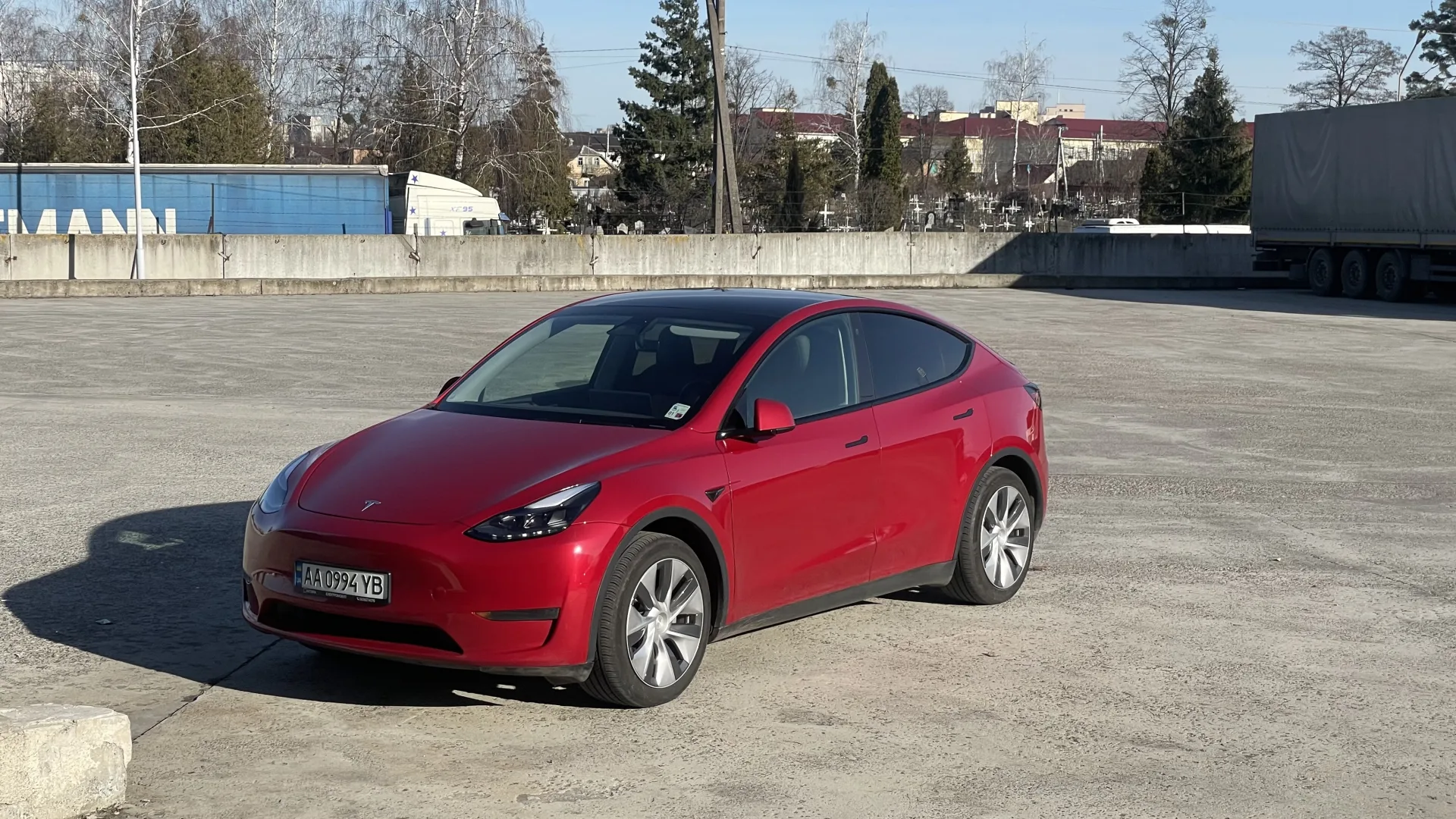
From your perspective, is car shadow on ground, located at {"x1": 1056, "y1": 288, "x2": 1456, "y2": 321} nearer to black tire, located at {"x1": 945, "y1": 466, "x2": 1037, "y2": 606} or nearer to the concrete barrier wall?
the concrete barrier wall

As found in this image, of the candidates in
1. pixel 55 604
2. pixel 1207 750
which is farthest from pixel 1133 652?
pixel 55 604

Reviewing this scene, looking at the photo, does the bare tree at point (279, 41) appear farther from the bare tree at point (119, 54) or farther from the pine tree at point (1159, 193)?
the pine tree at point (1159, 193)

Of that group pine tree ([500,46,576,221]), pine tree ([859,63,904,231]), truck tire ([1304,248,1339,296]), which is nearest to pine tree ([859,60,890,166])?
pine tree ([859,63,904,231])

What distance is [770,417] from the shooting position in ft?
19.5

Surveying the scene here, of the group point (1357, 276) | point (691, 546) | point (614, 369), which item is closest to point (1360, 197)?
point (1357, 276)

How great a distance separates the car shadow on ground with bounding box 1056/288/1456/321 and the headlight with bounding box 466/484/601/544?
2727 centimetres

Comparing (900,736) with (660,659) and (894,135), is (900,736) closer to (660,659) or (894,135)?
(660,659)

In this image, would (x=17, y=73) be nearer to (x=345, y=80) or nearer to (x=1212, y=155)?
(x=345, y=80)

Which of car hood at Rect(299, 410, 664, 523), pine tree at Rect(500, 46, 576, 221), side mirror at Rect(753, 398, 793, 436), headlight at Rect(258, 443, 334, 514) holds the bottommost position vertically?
headlight at Rect(258, 443, 334, 514)

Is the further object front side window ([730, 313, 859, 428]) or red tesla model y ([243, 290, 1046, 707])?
front side window ([730, 313, 859, 428])

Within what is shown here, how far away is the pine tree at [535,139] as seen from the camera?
193ft

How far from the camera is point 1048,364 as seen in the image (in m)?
19.7

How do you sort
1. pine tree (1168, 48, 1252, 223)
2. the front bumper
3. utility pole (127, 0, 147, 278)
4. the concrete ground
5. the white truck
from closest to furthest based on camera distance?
the concrete ground < the front bumper < utility pole (127, 0, 147, 278) < the white truck < pine tree (1168, 48, 1252, 223)

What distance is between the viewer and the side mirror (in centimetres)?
592
